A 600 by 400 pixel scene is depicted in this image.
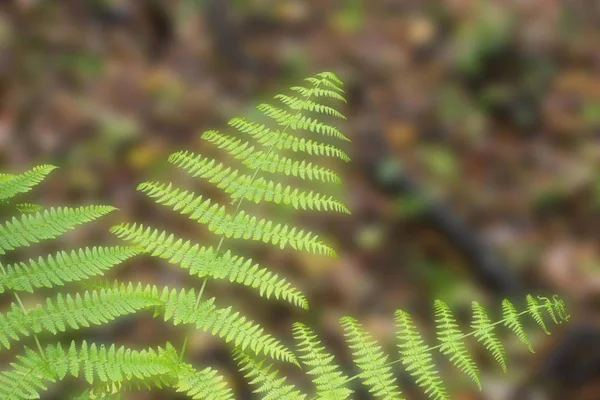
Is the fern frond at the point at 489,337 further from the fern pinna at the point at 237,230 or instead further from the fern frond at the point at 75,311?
the fern frond at the point at 75,311

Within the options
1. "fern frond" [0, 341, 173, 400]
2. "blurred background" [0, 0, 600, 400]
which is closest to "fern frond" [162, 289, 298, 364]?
"fern frond" [0, 341, 173, 400]

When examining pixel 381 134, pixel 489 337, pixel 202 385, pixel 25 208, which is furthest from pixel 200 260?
pixel 381 134

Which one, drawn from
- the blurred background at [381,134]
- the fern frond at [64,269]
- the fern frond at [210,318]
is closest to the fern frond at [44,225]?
the fern frond at [64,269]

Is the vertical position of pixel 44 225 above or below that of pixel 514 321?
above

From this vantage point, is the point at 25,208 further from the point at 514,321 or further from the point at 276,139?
the point at 514,321

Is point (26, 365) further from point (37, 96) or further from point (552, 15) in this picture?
point (552, 15)

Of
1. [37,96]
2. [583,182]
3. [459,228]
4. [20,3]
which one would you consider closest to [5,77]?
[37,96]
